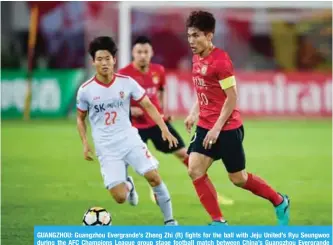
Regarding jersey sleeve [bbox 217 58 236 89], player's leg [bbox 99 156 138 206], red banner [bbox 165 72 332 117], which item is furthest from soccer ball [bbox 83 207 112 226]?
red banner [bbox 165 72 332 117]

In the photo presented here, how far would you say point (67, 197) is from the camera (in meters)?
10.2

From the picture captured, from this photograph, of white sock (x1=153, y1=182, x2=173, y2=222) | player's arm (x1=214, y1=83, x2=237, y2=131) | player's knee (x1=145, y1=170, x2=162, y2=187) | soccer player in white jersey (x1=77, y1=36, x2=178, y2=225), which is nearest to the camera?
player's arm (x1=214, y1=83, x2=237, y2=131)

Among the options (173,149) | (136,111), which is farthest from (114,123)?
(173,149)

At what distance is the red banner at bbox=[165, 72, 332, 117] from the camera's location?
70.8ft

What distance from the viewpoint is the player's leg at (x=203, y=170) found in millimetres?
7652

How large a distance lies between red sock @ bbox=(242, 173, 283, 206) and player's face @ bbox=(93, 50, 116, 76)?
5.03ft

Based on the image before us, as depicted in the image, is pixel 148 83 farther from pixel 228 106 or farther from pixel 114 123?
pixel 228 106

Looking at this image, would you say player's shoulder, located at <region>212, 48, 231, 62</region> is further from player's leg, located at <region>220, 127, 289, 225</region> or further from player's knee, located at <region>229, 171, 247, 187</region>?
player's knee, located at <region>229, 171, 247, 187</region>

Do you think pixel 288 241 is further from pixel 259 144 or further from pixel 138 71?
pixel 259 144

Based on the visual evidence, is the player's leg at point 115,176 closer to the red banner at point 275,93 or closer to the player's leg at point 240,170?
the player's leg at point 240,170

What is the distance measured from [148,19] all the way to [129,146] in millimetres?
17117

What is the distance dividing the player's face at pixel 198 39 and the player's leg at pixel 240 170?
73 centimetres

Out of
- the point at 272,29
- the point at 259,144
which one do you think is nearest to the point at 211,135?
the point at 259,144

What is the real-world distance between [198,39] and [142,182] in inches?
184
